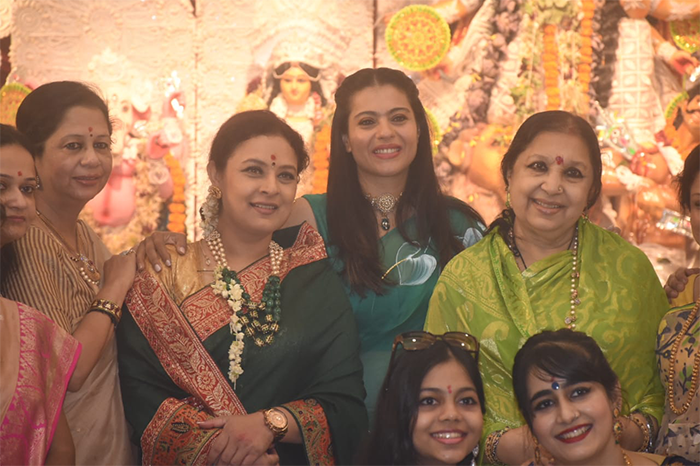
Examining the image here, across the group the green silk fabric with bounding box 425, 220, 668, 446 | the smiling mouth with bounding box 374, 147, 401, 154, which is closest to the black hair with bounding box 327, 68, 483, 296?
the smiling mouth with bounding box 374, 147, 401, 154

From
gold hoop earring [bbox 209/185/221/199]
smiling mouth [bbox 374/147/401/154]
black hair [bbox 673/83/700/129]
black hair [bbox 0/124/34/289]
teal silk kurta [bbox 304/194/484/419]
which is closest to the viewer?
black hair [bbox 0/124/34/289]

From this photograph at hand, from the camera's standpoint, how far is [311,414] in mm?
2656

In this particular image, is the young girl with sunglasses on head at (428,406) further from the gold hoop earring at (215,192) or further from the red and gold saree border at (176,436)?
the gold hoop earring at (215,192)

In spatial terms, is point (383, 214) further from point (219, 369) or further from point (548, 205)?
point (219, 369)

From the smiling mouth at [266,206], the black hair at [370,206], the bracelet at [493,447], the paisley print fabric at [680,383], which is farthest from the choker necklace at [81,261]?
the paisley print fabric at [680,383]

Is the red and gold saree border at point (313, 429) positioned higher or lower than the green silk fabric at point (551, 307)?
lower

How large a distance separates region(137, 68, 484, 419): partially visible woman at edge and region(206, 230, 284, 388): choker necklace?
42cm

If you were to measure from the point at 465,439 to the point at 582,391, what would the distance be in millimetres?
354

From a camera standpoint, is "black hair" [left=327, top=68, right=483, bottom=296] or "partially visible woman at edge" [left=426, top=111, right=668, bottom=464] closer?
"partially visible woman at edge" [left=426, top=111, right=668, bottom=464]

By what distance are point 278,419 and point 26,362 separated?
2.49 ft

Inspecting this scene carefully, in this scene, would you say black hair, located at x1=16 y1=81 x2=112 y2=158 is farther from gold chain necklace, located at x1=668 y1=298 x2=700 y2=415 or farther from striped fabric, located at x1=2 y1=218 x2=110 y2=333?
gold chain necklace, located at x1=668 y1=298 x2=700 y2=415

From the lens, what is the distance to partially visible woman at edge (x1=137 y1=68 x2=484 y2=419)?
3.17 metres

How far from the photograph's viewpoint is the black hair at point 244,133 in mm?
2900

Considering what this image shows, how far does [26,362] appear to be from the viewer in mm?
2324
